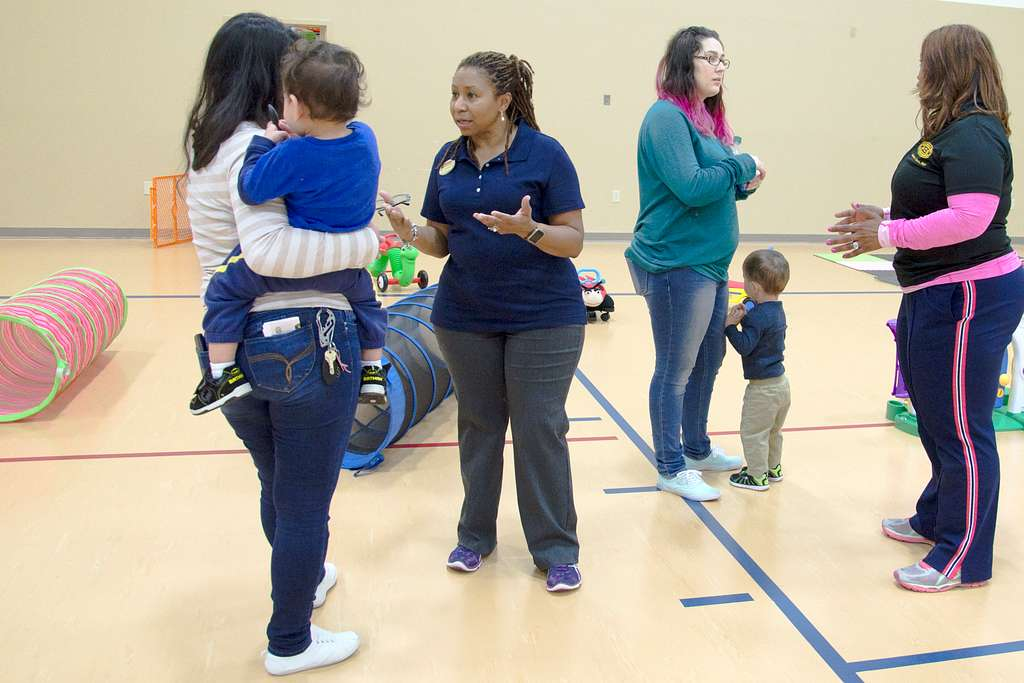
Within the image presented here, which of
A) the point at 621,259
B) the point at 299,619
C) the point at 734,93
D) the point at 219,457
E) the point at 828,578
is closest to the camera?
the point at 299,619

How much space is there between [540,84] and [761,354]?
20.8 feet

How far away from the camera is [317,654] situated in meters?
2.19

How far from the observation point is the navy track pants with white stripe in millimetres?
2482

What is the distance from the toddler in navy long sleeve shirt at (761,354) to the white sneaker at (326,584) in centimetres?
150

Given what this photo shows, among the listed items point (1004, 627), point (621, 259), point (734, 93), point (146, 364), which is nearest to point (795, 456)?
point (1004, 627)

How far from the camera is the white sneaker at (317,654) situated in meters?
2.15

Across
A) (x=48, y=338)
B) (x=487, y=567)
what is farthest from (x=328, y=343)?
(x=48, y=338)

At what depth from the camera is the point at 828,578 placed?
8.92ft

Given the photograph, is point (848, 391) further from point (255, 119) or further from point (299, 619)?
point (255, 119)

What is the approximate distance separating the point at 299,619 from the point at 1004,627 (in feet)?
6.09

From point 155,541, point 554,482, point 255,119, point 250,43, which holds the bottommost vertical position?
point 155,541

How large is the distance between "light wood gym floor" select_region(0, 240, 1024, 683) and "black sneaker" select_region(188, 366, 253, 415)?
76 cm

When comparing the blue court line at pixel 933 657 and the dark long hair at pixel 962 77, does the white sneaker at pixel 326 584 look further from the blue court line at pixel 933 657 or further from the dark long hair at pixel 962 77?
the dark long hair at pixel 962 77

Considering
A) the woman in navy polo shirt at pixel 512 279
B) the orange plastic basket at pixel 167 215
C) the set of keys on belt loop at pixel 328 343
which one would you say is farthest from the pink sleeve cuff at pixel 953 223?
the orange plastic basket at pixel 167 215
